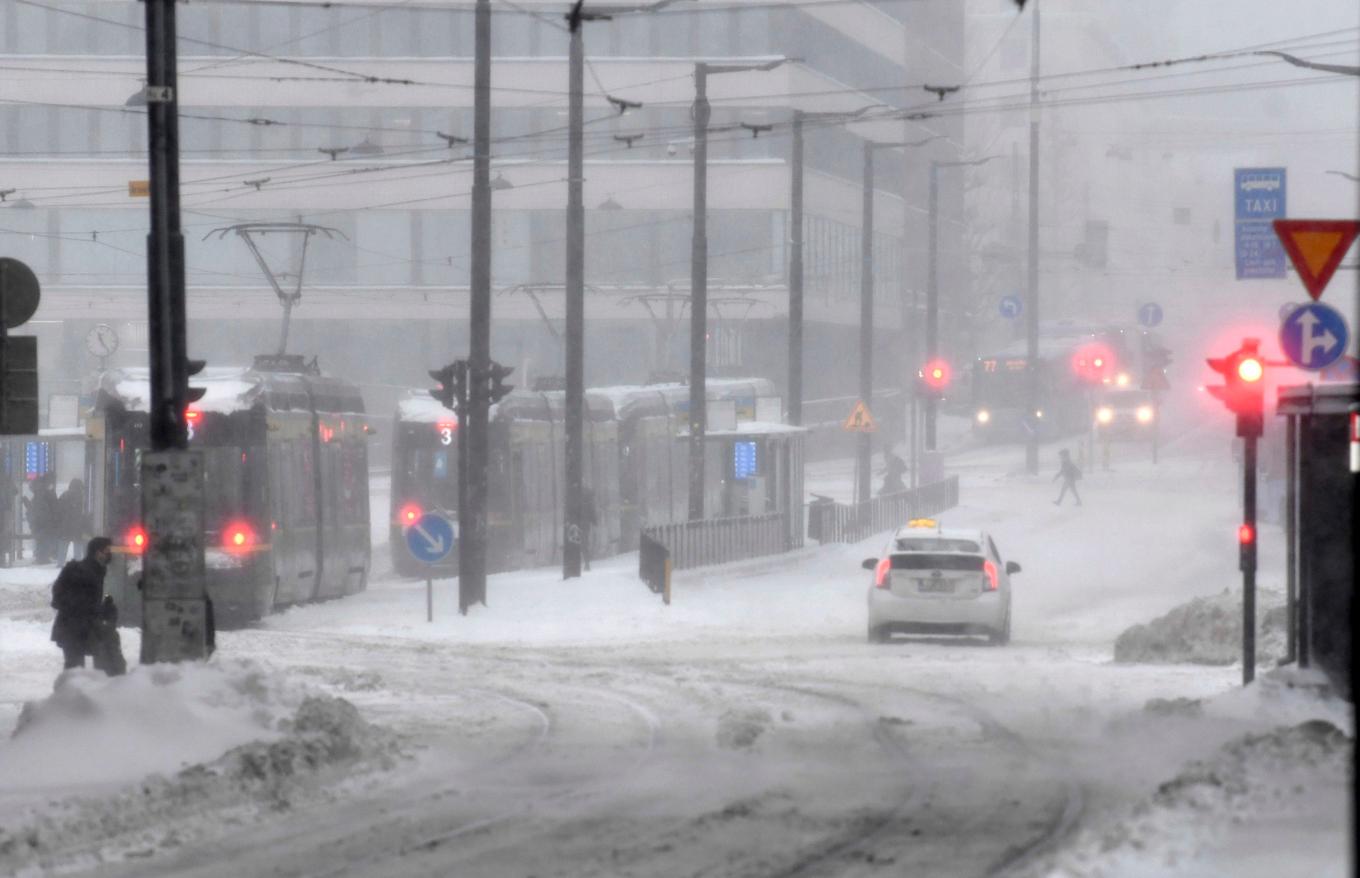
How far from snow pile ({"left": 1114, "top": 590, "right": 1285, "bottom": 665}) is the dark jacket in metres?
10.6

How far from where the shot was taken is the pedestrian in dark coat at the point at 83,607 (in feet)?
56.3

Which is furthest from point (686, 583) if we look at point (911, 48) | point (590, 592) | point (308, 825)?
point (911, 48)

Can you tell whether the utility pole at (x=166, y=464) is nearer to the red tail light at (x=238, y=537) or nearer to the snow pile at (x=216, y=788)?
the snow pile at (x=216, y=788)

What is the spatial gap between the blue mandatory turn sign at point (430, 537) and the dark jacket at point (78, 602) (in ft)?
25.4

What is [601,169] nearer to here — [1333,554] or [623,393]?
[623,393]

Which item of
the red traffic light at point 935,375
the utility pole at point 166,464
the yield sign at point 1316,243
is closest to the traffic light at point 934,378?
the red traffic light at point 935,375

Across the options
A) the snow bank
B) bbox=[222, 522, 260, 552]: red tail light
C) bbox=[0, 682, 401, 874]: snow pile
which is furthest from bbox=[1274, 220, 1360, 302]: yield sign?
bbox=[222, 522, 260, 552]: red tail light

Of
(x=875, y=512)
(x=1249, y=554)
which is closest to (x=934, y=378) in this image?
(x=875, y=512)

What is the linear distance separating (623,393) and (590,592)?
11888mm

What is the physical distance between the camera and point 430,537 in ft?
81.9

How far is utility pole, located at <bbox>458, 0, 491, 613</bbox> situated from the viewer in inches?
1033

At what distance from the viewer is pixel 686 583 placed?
3259 cm

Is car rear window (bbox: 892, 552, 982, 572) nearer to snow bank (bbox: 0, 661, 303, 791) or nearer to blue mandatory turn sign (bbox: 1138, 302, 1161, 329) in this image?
snow bank (bbox: 0, 661, 303, 791)

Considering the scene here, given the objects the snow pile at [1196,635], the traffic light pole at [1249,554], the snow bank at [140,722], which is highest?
the traffic light pole at [1249,554]
